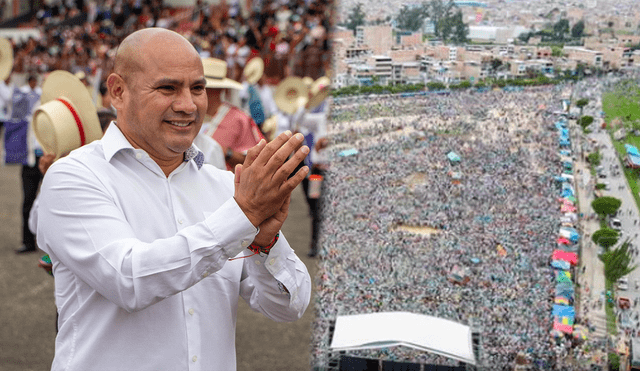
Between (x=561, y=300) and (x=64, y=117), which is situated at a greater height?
(x=64, y=117)

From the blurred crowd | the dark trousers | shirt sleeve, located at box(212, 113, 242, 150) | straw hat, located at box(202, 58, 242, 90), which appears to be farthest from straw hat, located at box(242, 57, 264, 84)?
shirt sleeve, located at box(212, 113, 242, 150)

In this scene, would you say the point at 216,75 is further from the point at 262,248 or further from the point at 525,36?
the point at 262,248

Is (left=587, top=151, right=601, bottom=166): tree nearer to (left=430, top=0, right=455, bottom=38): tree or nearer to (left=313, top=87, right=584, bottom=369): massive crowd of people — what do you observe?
(left=313, top=87, right=584, bottom=369): massive crowd of people

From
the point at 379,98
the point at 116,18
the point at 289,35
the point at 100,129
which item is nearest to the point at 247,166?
the point at 379,98

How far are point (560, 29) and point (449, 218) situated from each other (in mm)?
562

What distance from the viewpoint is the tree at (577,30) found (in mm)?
1793

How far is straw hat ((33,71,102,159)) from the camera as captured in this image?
2920 millimetres

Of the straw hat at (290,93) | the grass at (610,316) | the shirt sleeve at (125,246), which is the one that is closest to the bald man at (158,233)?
the shirt sleeve at (125,246)

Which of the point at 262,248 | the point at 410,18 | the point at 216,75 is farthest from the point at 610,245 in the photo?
the point at 216,75

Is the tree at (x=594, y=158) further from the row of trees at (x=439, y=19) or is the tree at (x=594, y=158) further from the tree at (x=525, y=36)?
the row of trees at (x=439, y=19)

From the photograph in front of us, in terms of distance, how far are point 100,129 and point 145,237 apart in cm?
171

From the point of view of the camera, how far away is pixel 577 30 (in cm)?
180

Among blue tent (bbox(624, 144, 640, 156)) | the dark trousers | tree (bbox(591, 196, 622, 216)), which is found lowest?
the dark trousers

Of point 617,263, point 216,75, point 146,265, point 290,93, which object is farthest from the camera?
point 290,93
